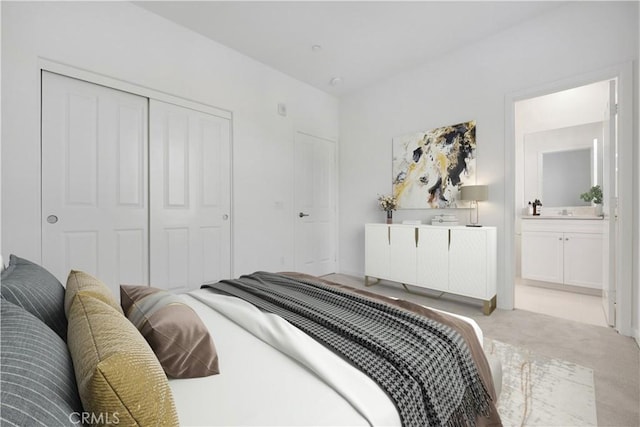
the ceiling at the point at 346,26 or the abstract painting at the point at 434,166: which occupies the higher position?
the ceiling at the point at 346,26

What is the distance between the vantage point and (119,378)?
0.51 meters

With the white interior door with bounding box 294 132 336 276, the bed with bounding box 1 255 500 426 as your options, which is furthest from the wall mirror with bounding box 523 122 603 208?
the bed with bounding box 1 255 500 426

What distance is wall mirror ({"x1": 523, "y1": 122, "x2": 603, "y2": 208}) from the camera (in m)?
3.90

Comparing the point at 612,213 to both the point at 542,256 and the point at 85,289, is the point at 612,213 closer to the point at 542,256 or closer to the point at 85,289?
the point at 542,256

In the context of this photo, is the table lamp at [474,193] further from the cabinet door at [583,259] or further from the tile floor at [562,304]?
the cabinet door at [583,259]

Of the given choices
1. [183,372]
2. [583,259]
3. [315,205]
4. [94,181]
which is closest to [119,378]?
[183,372]

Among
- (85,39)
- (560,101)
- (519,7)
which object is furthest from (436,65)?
(85,39)

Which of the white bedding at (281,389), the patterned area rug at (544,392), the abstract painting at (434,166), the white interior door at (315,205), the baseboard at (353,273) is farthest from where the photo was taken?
the baseboard at (353,273)

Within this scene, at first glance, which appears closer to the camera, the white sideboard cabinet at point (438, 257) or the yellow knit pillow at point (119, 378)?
the yellow knit pillow at point (119, 378)

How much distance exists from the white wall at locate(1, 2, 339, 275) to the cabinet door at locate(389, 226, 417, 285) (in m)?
1.39

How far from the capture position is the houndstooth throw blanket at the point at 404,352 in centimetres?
87

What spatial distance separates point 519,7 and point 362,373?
3.49 meters

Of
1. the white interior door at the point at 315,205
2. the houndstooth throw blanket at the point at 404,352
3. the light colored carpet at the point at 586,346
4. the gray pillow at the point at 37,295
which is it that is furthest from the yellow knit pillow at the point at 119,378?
the white interior door at the point at 315,205

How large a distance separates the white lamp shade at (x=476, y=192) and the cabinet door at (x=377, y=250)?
3.22 feet
